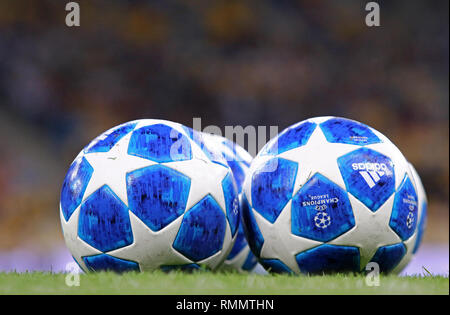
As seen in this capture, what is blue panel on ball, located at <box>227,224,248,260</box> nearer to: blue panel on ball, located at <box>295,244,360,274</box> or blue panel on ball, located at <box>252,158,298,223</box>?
blue panel on ball, located at <box>252,158,298,223</box>

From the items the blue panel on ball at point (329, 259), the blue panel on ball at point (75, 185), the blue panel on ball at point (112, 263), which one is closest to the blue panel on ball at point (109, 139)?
the blue panel on ball at point (75, 185)

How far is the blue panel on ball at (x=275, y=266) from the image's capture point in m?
4.51

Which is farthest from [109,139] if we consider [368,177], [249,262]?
[249,262]

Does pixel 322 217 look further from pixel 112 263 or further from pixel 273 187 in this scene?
pixel 112 263

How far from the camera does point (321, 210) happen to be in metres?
4.22

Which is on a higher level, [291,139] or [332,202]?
[291,139]

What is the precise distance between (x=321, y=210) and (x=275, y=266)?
Answer: 2.21 feet

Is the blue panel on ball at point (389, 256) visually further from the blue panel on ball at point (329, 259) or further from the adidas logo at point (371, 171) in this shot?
the adidas logo at point (371, 171)

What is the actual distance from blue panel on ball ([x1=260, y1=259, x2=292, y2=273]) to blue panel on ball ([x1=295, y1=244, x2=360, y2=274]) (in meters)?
0.15

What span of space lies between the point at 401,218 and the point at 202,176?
157 centimetres

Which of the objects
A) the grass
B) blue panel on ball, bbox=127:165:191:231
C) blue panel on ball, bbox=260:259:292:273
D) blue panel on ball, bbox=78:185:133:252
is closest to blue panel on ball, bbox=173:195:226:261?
blue panel on ball, bbox=127:165:191:231

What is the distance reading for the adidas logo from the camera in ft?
14.0
